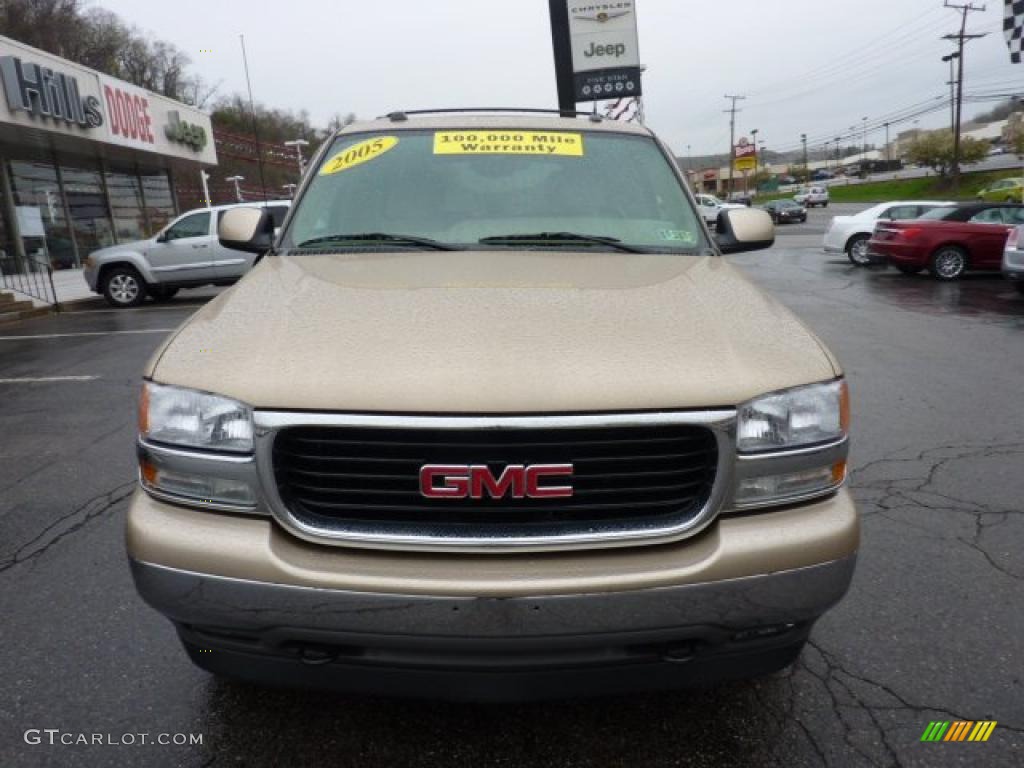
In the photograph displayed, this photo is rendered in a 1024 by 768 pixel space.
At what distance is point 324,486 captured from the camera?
5.64ft

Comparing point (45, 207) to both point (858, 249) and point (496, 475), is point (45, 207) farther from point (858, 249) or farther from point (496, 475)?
point (496, 475)

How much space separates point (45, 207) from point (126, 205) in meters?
3.32

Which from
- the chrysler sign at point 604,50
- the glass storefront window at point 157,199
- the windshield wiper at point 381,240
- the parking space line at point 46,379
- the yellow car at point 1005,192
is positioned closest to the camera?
the windshield wiper at point 381,240

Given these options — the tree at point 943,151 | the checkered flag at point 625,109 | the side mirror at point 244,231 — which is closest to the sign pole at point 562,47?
the checkered flag at point 625,109

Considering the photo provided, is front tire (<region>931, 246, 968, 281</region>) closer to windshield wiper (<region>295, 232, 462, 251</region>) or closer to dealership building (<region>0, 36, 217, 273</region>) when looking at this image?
windshield wiper (<region>295, 232, 462, 251</region>)

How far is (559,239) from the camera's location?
9.25 feet

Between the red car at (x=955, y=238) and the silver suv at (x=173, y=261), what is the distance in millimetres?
12552

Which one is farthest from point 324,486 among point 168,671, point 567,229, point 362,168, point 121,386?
point 121,386

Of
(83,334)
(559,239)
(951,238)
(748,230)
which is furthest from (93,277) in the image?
(951,238)

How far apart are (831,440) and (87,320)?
12.9 metres

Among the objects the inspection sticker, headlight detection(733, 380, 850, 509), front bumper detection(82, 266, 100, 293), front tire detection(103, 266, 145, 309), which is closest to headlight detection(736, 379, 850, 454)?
headlight detection(733, 380, 850, 509)

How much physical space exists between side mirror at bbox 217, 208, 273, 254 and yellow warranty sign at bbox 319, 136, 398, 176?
38 centimetres

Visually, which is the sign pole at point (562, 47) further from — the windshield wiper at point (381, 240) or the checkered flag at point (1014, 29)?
the checkered flag at point (1014, 29)

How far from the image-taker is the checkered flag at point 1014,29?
16797 mm
